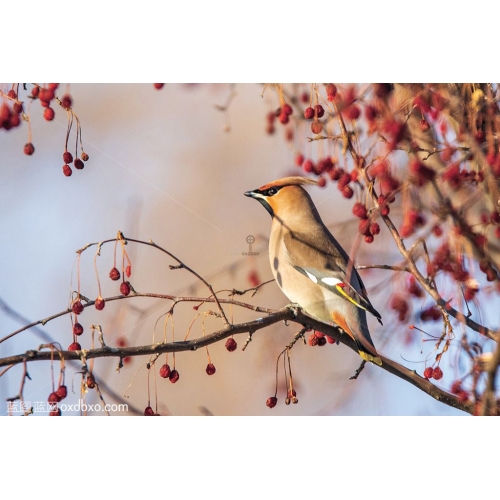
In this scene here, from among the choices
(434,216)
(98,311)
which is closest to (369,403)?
(434,216)

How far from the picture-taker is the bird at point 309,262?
2891 mm

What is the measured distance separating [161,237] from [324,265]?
731 millimetres

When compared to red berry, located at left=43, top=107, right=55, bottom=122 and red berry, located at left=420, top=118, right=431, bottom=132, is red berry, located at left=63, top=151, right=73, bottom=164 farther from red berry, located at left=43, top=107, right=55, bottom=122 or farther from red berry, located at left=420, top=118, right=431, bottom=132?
red berry, located at left=420, top=118, right=431, bottom=132

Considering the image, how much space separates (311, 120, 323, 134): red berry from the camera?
2783 mm

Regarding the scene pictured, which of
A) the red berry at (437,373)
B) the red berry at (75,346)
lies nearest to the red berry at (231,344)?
the red berry at (75,346)

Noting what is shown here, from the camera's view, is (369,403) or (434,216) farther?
(369,403)

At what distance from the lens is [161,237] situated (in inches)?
116

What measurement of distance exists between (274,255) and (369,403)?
2.51 feet

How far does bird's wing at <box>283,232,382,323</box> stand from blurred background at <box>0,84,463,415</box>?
0.28ft

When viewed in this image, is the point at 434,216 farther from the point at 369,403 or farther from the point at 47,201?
the point at 47,201

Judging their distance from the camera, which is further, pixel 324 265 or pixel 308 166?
pixel 324 265

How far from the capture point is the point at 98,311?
2.94 metres

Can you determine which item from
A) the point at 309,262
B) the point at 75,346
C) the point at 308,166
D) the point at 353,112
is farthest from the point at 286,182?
the point at 75,346

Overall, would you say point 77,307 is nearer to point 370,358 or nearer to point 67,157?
point 67,157
